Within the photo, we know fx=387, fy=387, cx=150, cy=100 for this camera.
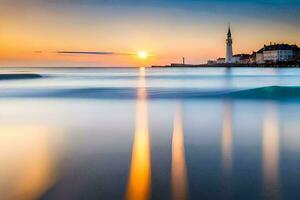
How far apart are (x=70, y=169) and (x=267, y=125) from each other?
7.81m

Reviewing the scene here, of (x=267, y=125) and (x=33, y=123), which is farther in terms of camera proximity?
(x=33, y=123)

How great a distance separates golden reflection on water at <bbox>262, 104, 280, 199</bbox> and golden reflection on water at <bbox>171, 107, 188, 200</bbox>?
1168 millimetres

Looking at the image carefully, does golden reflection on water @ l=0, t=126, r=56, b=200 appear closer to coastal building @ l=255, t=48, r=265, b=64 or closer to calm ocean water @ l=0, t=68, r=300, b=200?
calm ocean water @ l=0, t=68, r=300, b=200

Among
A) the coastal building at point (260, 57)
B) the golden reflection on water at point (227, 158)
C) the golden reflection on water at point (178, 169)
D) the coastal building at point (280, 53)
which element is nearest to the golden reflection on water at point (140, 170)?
the golden reflection on water at point (178, 169)

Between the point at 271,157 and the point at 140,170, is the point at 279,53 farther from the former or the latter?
the point at 140,170

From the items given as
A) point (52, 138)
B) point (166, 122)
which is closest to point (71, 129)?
point (52, 138)

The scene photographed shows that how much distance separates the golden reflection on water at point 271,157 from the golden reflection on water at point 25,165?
3259mm

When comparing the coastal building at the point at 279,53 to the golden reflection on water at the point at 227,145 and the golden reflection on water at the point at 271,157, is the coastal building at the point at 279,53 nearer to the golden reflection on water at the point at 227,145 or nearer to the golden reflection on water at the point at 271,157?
the golden reflection on water at the point at 227,145

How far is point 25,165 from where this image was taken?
7.12 m

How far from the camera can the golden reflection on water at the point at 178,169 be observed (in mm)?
5434

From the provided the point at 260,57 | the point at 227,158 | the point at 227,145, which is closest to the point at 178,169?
the point at 227,158

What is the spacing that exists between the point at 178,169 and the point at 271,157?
2.11 metres

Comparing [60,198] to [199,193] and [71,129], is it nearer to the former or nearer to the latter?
[199,193]

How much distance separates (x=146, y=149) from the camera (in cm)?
870
